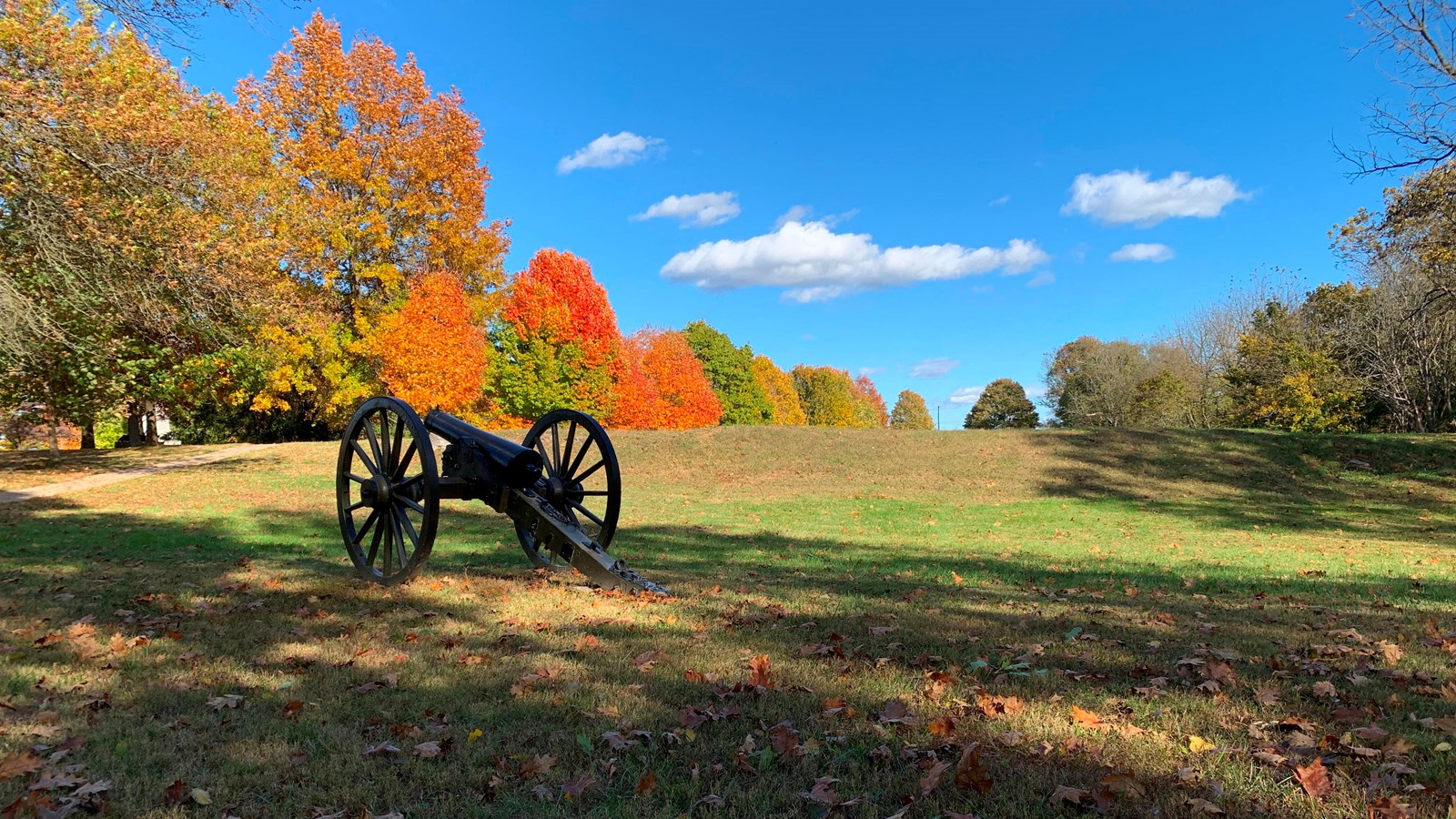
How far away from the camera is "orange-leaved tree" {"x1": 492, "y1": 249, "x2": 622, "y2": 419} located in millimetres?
32844

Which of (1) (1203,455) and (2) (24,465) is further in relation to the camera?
(1) (1203,455)

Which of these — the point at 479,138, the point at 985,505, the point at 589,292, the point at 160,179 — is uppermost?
the point at 479,138

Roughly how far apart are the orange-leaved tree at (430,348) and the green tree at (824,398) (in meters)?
61.9

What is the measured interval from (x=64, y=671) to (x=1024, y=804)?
492cm

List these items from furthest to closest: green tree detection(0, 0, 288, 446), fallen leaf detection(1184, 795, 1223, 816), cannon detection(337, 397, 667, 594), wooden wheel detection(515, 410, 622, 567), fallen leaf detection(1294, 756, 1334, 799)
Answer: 1. green tree detection(0, 0, 288, 446)
2. wooden wheel detection(515, 410, 622, 567)
3. cannon detection(337, 397, 667, 594)
4. fallen leaf detection(1294, 756, 1334, 799)
5. fallen leaf detection(1184, 795, 1223, 816)

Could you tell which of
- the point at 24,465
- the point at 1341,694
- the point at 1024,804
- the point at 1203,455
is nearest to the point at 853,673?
the point at 1024,804

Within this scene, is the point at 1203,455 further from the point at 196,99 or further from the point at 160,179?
the point at 196,99

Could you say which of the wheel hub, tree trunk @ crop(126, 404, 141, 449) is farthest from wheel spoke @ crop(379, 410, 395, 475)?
tree trunk @ crop(126, 404, 141, 449)

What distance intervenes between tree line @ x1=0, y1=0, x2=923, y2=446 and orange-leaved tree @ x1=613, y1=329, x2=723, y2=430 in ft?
1.95

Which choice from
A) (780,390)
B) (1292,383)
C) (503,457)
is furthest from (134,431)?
(780,390)

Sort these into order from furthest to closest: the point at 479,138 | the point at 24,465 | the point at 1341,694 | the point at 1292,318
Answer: the point at 1292,318, the point at 479,138, the point at 24,465, the point at 1341,694

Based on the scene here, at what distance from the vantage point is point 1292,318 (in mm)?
33531

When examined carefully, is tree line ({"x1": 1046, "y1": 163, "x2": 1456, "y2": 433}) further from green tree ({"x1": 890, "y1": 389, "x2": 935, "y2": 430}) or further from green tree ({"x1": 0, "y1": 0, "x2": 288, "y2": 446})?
green tree ({"x1": 890, "y1": 389, "x2": 935, "y2": 430})

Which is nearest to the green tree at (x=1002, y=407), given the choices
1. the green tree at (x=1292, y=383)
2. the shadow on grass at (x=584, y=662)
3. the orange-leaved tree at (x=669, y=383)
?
Answer: the orange-leaved tree at (x=669, y=383)
